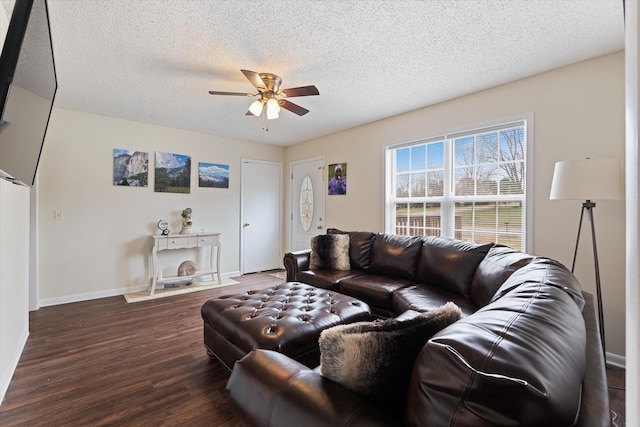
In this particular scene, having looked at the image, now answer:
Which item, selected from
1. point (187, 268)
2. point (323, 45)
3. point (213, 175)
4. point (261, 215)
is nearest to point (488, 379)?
point (323, 45)

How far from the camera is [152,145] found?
417 centimetres

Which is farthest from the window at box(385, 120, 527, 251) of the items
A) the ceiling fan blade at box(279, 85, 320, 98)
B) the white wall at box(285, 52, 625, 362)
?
the ceiling fan blade at box(279, 85, 320, 98)

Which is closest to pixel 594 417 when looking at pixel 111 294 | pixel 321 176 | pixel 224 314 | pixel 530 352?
pixel 530 352

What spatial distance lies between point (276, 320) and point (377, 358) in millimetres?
1126

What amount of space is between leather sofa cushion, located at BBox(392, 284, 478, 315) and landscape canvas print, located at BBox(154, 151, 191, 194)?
3632mm

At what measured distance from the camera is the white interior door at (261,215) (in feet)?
17.0

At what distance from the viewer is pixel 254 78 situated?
2264mm

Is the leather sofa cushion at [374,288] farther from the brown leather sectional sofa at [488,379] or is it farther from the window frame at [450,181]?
the brown leather sectional sofa at [488,379]

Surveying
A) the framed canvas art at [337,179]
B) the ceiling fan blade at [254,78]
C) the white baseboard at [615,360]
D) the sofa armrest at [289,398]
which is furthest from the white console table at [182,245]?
the white baseboard at [615,360]

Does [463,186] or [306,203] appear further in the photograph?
[306,203]

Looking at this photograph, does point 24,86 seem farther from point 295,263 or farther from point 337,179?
point 337,179

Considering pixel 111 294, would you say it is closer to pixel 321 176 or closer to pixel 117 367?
pixel 117 367

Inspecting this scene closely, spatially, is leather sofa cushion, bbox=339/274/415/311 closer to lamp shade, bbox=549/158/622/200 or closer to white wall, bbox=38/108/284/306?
lamp shade, bbox=549/158/622/200

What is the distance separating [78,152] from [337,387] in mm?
4407
